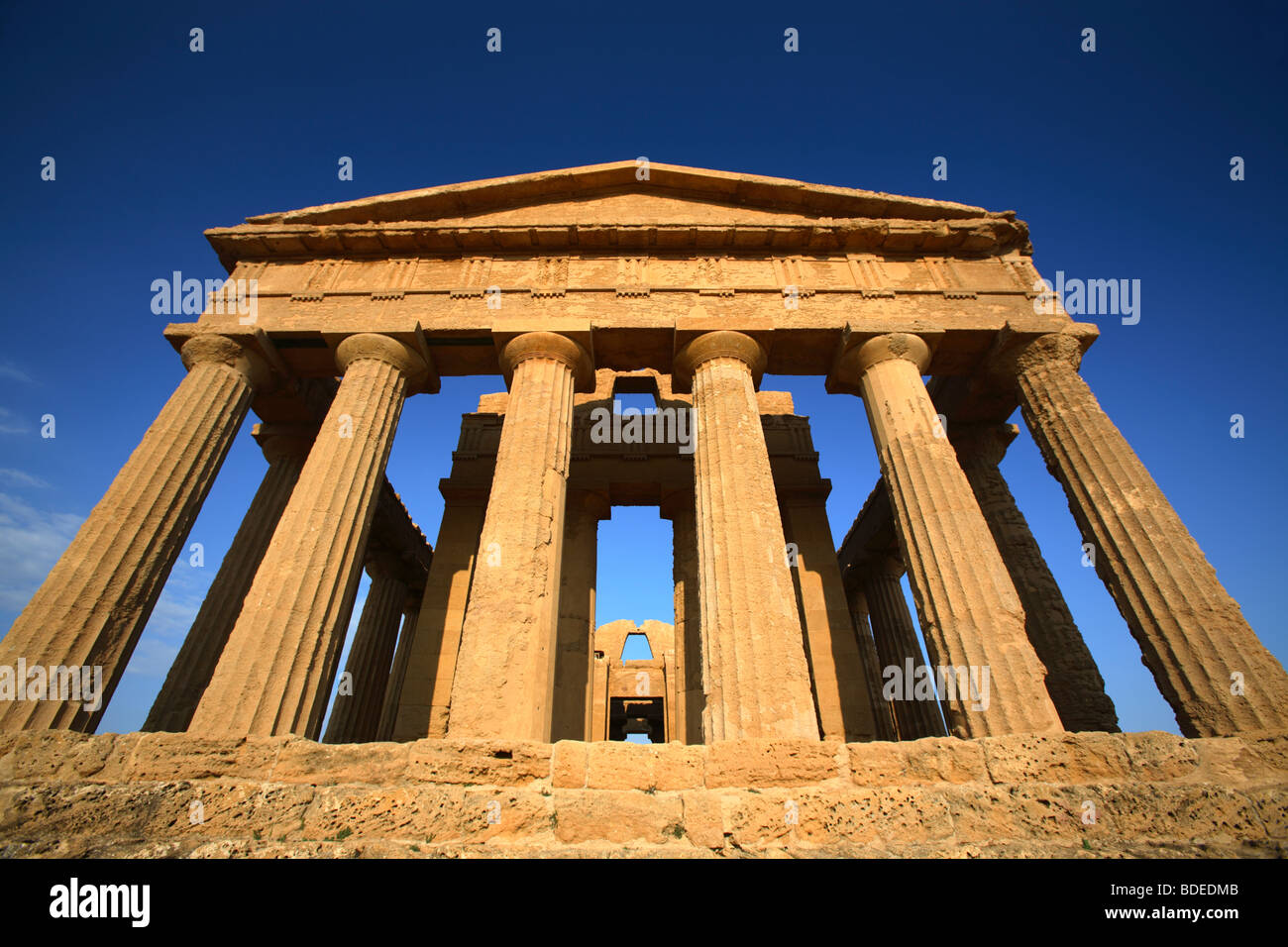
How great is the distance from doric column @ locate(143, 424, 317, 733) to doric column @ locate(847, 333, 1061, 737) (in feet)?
38.0

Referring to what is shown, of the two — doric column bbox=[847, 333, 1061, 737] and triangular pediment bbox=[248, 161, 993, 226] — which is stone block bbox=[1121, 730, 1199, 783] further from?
triangular pediment bbox=[248, 161, 993, 226]

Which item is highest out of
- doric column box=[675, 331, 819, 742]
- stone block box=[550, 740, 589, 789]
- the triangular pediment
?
the triangular pediment

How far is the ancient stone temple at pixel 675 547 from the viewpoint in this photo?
19.8ft

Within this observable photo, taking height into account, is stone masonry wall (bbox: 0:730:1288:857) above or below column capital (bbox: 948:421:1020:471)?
below

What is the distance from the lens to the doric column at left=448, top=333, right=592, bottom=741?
7348mm

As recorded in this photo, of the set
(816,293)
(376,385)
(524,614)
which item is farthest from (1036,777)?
(376,385)

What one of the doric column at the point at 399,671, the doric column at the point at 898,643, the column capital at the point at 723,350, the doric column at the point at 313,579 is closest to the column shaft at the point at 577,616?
the doric column at the point at 399,671

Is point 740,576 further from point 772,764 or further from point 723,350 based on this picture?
point 723,350

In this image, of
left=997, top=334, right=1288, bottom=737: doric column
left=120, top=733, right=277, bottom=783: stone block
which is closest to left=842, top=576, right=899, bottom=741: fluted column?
left=997, top=334, right=1288, bottom=737: doric column

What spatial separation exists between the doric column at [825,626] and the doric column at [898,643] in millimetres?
2070

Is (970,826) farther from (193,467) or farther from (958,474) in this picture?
(193,467)

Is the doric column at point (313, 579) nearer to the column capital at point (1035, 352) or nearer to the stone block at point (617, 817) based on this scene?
the stone block at point (617, 817)

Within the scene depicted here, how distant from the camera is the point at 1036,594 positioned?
11352mm

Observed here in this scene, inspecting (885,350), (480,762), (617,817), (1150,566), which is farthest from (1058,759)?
(885,350)
